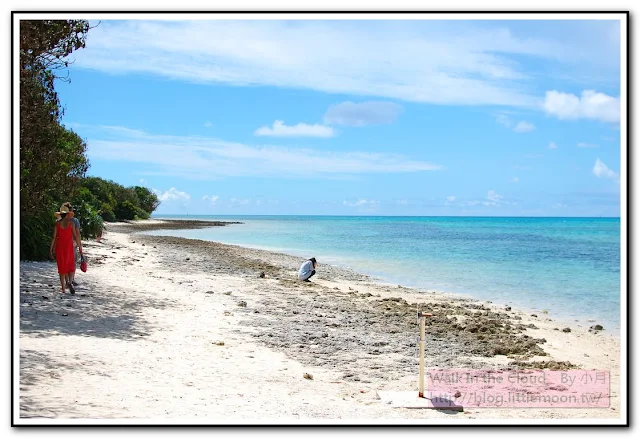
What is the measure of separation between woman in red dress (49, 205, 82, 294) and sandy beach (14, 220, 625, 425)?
0.48 m

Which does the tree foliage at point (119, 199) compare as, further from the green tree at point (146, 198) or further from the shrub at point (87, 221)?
Result: the shrub at point (87, 221)

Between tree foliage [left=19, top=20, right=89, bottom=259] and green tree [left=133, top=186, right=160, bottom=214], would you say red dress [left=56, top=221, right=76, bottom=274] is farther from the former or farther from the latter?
green tree [left=133, top=186, right=160, bottom=214]

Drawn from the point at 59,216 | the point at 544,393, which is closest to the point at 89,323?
the point at 59,216

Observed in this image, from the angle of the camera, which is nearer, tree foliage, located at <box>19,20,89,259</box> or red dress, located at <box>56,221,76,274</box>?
tree foliage, located at <box>19,20,89,259</box>

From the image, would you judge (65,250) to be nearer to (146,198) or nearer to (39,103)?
(39,103)

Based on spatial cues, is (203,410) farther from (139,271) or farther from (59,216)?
(139,271)

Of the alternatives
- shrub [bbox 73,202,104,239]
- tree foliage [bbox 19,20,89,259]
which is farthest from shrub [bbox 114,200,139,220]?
tree foliage [bbox 19,20,89,259]

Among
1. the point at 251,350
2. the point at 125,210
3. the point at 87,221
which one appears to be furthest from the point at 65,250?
the point at 125,210

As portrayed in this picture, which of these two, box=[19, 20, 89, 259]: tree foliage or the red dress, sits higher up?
box=[19, 20, 89, 259]: tree foliage

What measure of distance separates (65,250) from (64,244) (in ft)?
0.51

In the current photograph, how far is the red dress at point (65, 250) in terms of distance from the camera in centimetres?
1198

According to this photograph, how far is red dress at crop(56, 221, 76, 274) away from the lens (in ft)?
39.3

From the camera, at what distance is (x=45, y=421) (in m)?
5.98

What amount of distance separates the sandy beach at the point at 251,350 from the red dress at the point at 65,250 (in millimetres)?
566
